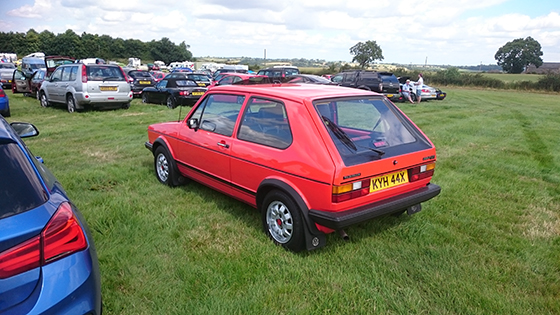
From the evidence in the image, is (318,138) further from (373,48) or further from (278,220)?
(373,48)

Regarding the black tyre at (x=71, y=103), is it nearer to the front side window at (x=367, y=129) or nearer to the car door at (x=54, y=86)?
the car door at (x=54, y=86)

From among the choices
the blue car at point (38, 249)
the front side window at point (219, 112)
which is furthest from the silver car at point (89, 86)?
the blue car at point (38, 249)

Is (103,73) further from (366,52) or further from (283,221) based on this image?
(366,52)

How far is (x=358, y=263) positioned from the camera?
11.6ft

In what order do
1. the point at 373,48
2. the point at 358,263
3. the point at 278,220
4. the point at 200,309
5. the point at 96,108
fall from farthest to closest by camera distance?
the point at 373,48
the point at 96,108
the point at 278,220
the point at 358,263
the point at 200,309

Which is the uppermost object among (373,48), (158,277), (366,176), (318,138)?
(373,48)

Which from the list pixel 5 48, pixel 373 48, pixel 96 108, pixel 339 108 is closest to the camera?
pixel 339 108

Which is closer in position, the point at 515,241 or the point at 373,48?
the point at 515,241

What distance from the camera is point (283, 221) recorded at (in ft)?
12.3

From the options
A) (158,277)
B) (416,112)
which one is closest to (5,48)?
(416,112)

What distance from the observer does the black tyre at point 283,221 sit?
352cm

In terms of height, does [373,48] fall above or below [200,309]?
above

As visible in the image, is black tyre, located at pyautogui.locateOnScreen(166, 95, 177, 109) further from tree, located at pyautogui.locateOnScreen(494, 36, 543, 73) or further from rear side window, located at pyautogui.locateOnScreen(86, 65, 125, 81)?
tree, located at pyautogui.locateOnScreen(494, 36, 543, 73)

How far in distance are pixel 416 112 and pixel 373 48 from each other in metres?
60.4
